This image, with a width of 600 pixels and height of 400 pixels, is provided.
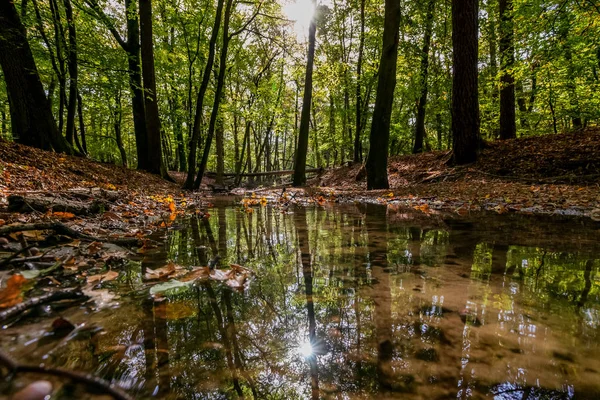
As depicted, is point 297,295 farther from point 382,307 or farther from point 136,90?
point 136,90

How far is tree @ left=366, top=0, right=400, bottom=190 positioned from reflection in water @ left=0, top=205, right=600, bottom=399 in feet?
20.5

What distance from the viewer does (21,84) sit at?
21.1 ft

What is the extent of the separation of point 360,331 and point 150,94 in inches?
454

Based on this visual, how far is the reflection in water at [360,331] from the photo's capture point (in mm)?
875

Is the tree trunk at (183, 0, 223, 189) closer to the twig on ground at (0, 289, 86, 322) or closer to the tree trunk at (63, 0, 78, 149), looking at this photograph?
the tree trunk at (63, 0, 78, 149)

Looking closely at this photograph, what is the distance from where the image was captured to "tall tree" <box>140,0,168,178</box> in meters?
9.95

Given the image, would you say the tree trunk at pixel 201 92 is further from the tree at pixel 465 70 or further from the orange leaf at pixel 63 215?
the orange leaf at pixel 63 215

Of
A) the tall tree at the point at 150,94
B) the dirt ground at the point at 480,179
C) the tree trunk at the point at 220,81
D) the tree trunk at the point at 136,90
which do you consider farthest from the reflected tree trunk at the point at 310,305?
the tree trunk at the point at 136,90

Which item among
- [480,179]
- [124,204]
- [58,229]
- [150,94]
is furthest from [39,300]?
[150,94]

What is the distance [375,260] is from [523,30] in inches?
331

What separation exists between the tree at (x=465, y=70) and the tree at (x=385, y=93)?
4.91 ft

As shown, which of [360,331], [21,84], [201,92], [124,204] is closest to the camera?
[360,331]

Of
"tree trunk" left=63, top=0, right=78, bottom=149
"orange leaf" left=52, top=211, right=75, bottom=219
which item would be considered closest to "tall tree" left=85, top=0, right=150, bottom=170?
"tree trunk" left=63, top=0, right=78, bottom=149

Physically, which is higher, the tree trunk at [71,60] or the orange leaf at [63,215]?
the tree trunk at [71,60]
